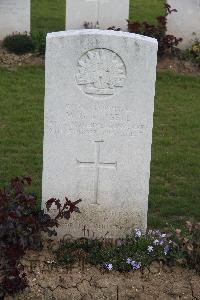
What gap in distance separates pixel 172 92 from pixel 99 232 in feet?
19.0

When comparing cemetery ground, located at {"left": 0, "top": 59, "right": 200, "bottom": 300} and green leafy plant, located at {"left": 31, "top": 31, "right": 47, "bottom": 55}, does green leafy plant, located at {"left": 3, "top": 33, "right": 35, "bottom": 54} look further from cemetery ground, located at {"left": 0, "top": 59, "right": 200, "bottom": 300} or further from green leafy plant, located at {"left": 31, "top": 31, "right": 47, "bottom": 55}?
cemetery ground, located at {"left": 0, "top": 59, "right": 200, "bottom": 300}

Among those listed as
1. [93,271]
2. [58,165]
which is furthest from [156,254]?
[58,165]

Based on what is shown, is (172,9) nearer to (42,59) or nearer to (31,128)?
(42,59)

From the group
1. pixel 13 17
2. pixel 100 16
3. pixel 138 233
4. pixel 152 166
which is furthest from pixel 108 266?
pixel 100 16

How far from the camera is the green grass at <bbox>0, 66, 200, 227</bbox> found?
7.55 m

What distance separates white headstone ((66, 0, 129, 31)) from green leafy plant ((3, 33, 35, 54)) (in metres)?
1.17

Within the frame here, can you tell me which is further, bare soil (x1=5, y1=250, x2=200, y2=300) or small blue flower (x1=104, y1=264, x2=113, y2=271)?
small blue flower (x1=104, y1=264, x2=113, y2=271)

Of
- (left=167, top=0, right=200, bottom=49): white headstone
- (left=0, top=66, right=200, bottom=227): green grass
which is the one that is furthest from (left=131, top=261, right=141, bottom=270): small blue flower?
(left=167, top=0, right=200, bottom=49): white headstone

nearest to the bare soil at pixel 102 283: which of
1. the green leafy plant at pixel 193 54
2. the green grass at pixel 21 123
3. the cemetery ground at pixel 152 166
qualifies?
the cemetery ground at pixel 152 166

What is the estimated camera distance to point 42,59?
12570 mm

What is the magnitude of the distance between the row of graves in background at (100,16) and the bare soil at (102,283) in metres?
8.38

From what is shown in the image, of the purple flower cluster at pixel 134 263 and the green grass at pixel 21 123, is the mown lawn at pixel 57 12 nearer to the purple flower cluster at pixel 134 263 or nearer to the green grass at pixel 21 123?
the green grass at pixel 21 123

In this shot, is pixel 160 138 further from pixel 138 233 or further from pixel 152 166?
pixel 138 233

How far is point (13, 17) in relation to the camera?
1338 cm
